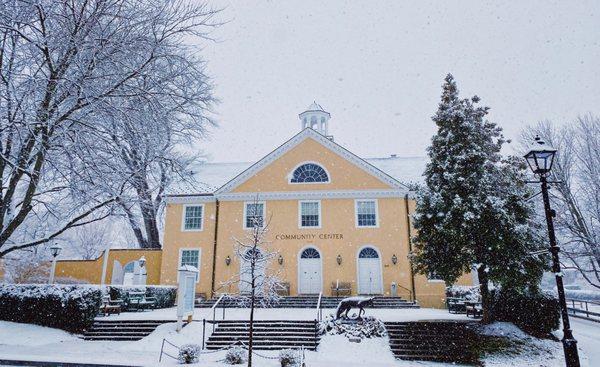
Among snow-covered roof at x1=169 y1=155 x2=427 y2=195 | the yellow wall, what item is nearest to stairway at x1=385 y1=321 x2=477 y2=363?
snow-covered roof at x1=169 y1=155 x2=427 y2=195

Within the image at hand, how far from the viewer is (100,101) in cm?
716

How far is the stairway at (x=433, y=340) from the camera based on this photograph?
12.6 metres

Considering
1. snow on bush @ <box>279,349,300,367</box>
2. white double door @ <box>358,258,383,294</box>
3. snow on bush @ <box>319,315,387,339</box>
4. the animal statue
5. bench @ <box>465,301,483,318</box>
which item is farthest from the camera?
white double door @ <box>358,258,383,294</box>

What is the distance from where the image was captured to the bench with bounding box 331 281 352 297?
71.9 ft

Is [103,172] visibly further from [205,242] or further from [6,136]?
[205,242]

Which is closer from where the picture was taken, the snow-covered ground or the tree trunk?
the snow-covered ground

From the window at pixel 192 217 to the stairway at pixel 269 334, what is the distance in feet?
33.5

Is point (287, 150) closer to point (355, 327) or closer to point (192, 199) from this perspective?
point (192, 199)

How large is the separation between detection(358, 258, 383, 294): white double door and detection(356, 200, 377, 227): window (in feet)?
6.85

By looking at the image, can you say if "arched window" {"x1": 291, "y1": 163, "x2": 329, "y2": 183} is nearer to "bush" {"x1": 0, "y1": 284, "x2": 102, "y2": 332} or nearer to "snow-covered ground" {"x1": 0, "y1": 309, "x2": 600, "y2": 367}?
"snow-covered ground" {"x1": 0, "y1": 309, "x2": 600, "y2": 367}

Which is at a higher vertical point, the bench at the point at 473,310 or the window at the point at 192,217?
the window at the point at 192,217

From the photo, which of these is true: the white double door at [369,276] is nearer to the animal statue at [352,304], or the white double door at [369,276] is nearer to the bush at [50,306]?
the animal statue at [352,304]

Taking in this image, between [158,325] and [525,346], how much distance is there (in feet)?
42.9

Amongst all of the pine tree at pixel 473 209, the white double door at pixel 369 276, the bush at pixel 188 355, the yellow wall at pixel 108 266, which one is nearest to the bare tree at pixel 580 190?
the pine tree at pixel 473 209
